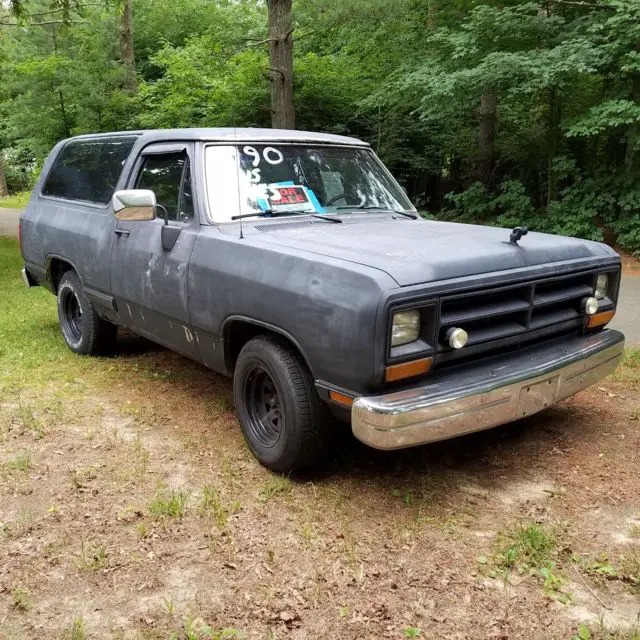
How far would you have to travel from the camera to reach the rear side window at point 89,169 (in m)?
5.19

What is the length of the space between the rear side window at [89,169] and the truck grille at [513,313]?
314 centimetres

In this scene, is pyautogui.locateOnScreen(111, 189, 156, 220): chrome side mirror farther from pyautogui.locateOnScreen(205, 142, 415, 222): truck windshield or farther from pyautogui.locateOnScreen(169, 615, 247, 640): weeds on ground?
pyautogui.locateOnScreen(169, 615, 247, 640): weeds on ground

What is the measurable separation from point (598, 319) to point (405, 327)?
163cm

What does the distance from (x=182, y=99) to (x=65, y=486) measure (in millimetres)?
13782

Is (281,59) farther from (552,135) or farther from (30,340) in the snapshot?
(30,340)

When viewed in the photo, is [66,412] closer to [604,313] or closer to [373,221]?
[373,221]

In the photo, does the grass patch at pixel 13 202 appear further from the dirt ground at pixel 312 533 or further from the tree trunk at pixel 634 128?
the dirt ground at pixel 312 533

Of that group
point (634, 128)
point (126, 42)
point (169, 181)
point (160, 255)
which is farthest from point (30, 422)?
point (126, 42)

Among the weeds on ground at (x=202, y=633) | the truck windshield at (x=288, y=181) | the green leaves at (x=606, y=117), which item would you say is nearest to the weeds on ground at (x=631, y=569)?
the weeds on ground at (x=202, y=633)

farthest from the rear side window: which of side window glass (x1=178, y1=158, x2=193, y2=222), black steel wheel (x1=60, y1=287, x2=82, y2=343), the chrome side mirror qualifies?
the chrome side mirror

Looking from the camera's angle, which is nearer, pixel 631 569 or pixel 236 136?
pixel 631 569

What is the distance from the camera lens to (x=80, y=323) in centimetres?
598

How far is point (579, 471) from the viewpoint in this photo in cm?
371

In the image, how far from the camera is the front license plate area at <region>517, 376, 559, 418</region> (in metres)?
3.30
